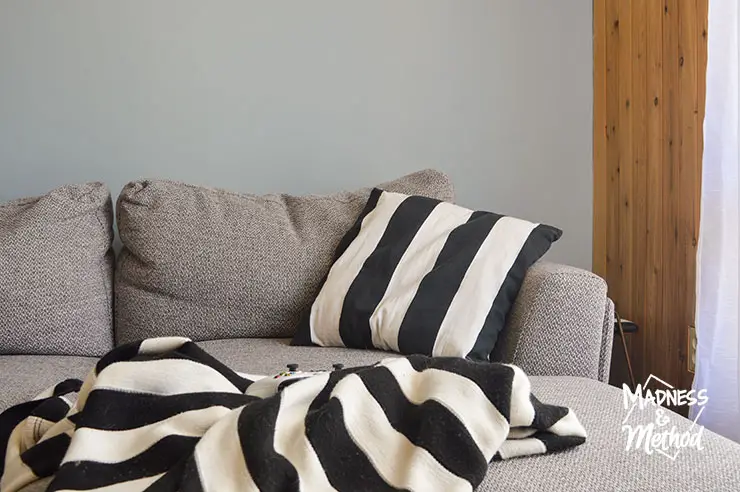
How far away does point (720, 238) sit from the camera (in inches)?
65.7

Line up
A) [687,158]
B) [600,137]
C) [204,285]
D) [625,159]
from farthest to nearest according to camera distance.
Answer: [600,137] < [625,159] < [687,158] < [204,285]

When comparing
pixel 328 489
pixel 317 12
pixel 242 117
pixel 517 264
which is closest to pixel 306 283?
pixel 517 264

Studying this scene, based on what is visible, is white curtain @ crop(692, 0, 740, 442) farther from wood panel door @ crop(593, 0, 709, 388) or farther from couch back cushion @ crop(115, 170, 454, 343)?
couch back cushion @ crop(115, 170, 454, 343)

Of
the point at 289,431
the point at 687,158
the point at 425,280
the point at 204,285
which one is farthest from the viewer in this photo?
the point at 687,158

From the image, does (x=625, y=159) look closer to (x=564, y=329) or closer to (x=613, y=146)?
(x=613, y=146)

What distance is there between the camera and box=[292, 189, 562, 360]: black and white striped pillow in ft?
5.21

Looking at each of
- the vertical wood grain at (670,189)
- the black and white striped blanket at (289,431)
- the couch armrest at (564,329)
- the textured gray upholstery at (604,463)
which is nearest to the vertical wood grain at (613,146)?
the vertical wood grain at (670,189)

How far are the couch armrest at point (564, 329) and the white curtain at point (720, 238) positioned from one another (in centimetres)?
30

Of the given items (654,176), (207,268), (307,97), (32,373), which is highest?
(307,97)

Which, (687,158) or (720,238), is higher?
(687,158)

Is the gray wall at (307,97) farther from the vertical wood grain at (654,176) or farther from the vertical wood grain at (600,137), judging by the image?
the vertical wood grain at (654,176)

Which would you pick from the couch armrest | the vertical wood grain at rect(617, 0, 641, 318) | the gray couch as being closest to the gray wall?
the vertical wood grain at rect(617, 0, 641, 318)

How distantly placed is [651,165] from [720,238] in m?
0.49

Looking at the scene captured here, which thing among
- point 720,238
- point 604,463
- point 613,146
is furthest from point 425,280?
point 613,146
